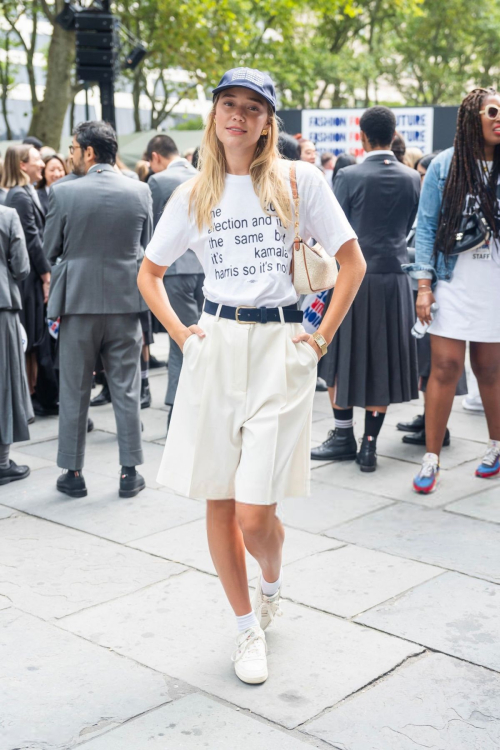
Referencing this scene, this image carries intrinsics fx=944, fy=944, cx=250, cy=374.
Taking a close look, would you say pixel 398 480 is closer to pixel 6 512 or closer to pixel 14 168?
pixel 6 512

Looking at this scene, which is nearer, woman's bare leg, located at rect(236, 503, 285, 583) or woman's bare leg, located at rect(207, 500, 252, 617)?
woman's bare leg, located at rect(236, 503, 285, 583)

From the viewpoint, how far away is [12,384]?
5699 millimetres

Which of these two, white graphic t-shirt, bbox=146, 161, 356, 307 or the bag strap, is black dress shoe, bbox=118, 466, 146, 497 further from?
the bag strap

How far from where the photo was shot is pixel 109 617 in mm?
3684

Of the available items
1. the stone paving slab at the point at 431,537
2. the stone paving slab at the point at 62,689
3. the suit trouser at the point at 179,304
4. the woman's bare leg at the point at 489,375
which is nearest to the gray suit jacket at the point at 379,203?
the woman's bare leg at the point at 489,375

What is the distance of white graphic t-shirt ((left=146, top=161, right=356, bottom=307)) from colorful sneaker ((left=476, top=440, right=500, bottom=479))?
2.84 m

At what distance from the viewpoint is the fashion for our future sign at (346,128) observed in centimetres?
1336

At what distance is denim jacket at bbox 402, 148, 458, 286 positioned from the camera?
5.13 metres

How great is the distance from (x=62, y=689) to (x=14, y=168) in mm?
4571

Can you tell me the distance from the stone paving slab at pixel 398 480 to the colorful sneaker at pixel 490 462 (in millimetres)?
57

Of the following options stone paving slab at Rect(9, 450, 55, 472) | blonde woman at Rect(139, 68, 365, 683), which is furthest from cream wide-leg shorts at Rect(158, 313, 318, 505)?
stone paving slab at Rect(9, 450, 55, 472)

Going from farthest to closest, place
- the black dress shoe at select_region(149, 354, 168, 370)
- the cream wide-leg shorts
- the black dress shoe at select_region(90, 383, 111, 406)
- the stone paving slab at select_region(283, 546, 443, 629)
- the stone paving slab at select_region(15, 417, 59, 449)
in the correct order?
the black dress shoe at select_region(149, 354, 168, 370)
the black dress shoe at select_region(90, 383, 111, 406)
the stone paving slab at select_region(15, 417, 59, 449)
the stone paving slab at select_region(283, 546, 443, 629)
the cream wide-leg shorts

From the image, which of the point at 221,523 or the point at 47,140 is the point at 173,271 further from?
the point at 47,140

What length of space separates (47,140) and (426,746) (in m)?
18.2
